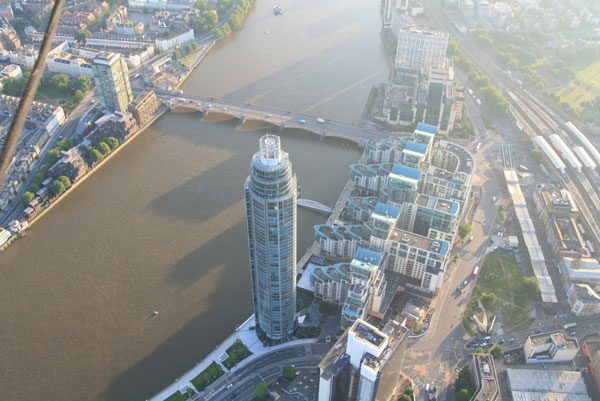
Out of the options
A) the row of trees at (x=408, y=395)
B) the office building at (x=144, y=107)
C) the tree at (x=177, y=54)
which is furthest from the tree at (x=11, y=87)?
the row of trees at (x=408, y=395)

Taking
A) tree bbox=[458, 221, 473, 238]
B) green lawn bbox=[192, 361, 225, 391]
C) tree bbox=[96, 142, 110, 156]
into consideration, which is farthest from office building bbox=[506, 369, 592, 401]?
tree bbox=[96, 142, 110, 156]

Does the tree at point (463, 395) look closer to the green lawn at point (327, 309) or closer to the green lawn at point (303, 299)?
the green lawn at point (327, 309)

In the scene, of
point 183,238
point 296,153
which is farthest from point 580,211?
point 183,238

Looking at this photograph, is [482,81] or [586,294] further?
[482,81]

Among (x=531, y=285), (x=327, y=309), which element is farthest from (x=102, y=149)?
(x=531, y=285)

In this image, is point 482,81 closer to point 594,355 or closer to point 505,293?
point 505,293

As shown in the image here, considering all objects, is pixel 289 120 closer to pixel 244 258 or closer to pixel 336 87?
pixel 336 87
